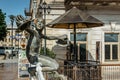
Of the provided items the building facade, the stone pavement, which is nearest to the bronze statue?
the stone pavement

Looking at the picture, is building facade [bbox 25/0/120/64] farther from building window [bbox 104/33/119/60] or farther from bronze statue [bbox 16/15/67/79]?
bronze statue [bbox 16/15/67/79]

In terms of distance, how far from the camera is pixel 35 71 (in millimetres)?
8586

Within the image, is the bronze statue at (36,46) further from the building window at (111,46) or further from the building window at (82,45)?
the building window at (111,46)

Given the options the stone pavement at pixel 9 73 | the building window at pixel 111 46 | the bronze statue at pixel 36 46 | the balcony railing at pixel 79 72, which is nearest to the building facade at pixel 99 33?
the building window at pixel 111 46

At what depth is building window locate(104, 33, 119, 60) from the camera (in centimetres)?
1883

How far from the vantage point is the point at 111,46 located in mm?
18844

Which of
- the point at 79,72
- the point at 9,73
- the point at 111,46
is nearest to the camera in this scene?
the point at 79,72

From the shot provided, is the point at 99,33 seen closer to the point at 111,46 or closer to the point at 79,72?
the point at 111,46

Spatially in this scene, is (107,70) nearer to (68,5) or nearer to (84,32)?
(84,32)

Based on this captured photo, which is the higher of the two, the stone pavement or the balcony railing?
the balcony railing

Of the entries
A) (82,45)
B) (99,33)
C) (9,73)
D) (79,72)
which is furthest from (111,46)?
(9,73)

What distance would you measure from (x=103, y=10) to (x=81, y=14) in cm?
413

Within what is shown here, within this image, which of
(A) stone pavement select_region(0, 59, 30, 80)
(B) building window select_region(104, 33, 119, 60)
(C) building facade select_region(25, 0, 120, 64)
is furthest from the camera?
(B) building window select_region(104, 33, 119, 60)

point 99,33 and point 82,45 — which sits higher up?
point 99,33
